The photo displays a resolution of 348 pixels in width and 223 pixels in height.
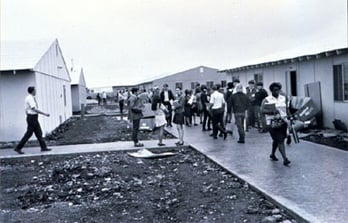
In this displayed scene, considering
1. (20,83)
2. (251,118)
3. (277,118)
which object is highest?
(20,83)

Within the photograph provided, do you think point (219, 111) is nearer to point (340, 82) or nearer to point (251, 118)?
point (251, 118)

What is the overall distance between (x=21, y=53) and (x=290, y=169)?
41.3 feet

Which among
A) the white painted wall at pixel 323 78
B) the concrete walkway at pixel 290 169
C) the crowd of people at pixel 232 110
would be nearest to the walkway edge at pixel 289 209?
the concrete walkway at pixel 290 169

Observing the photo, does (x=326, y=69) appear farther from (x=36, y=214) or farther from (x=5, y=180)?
(x=36, y=214)

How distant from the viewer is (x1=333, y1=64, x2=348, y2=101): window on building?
628 inches

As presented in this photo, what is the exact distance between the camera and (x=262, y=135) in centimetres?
1553

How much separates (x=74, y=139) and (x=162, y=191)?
9.60 m

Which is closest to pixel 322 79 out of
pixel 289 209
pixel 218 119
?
pixel 218 119

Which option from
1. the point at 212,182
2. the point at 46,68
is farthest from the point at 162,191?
the point at 46,68

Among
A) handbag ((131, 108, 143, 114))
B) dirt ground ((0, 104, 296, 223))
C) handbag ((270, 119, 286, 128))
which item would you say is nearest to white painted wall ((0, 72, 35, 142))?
dirt ground ((0, 104, 296, 223))

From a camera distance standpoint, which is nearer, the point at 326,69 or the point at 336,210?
the point at 336,210

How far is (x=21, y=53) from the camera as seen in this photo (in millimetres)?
18172

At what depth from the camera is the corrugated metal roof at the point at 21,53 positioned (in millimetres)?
16594

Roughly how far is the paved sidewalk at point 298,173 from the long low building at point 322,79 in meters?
3.75
